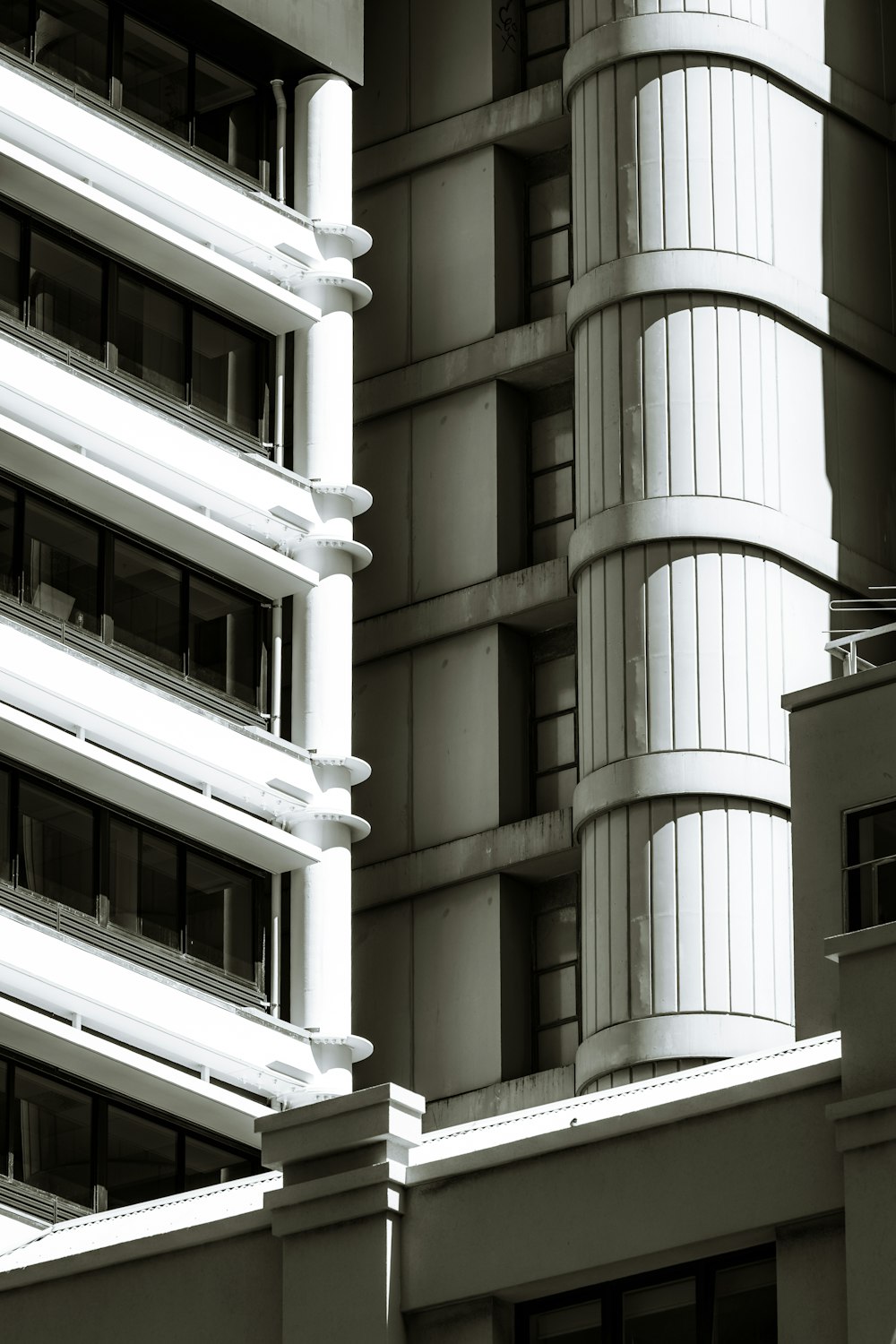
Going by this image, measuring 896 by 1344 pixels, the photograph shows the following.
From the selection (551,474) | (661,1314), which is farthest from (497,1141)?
(551,474)

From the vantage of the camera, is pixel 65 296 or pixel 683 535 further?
pixel 683 535

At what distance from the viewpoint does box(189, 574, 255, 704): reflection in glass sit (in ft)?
177

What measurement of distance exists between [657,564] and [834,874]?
24.3m

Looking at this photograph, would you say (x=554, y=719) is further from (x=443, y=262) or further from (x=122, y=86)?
(x=122, y=86)

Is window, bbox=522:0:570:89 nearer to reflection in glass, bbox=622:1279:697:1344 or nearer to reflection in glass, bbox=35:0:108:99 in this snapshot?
reflection in glass, bbox=35:0:108:99

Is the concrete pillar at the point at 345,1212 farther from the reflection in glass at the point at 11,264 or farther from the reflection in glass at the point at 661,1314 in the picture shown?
the reflection in glass at the point at 11,264

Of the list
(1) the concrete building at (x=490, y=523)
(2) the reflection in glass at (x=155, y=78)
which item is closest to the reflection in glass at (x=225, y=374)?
(1) the concrete building at (x=490, y=523)

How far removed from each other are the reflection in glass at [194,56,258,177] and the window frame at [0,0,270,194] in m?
0.07

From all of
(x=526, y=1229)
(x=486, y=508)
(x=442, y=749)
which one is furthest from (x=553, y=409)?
(x=526, y=1229)

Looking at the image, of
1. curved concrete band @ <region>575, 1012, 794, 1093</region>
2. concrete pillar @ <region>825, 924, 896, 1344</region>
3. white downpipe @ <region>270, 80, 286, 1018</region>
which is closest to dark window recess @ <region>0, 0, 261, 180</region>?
white downpipe @ <region>270, 80, 286, 1018</region>

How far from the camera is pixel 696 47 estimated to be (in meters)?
56.5

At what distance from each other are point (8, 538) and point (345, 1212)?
26.1m

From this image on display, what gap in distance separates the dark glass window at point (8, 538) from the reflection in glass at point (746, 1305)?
93.0 feet

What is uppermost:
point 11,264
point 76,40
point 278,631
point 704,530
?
point 76,40
